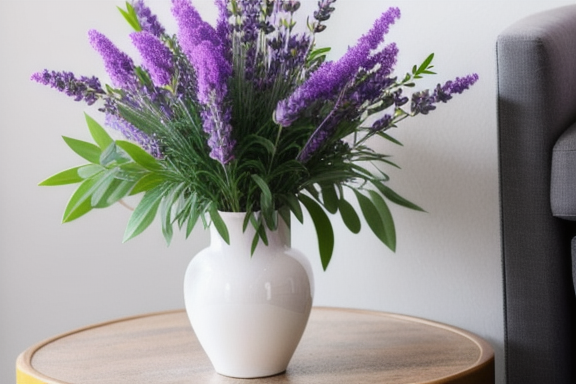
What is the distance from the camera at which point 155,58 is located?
1.09 meters

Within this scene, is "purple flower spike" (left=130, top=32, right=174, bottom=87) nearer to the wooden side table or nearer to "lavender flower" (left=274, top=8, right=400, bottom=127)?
"lavender flower" (left=274, top=8, right=400, bottom=127)

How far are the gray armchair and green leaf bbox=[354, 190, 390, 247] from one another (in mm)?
204

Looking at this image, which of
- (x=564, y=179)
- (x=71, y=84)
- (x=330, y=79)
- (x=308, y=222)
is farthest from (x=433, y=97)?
(x=308, y=222)

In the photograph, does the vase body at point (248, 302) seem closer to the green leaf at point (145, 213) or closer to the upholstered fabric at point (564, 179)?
the green leaf at point (145, 213)

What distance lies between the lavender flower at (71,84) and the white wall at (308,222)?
0.79 m

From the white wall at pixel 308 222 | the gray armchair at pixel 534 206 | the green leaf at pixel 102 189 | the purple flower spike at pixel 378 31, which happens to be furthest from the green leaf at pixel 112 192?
the white wall at pixel 308 222

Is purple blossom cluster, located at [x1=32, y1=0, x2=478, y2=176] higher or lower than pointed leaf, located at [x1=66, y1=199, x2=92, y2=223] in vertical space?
higher

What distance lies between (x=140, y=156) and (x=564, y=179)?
0.62m

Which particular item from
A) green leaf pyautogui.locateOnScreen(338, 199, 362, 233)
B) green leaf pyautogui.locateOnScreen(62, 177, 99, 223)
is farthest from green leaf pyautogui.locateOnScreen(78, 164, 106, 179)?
green leaf pyautogui.locateOnScreen(338, 199, 362, 233)

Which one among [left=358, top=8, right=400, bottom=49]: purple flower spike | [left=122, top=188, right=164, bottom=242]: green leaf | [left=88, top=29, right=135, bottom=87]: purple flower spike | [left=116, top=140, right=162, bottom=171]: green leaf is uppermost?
[left=358, top=8, right=400, bottom=49]: purple flower spike

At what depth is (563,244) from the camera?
4.47 feet

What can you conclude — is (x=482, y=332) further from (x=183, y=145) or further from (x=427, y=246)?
(x=183, y=145)

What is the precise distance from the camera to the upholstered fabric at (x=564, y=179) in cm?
129

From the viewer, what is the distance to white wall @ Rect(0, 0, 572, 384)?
5.52 feet
